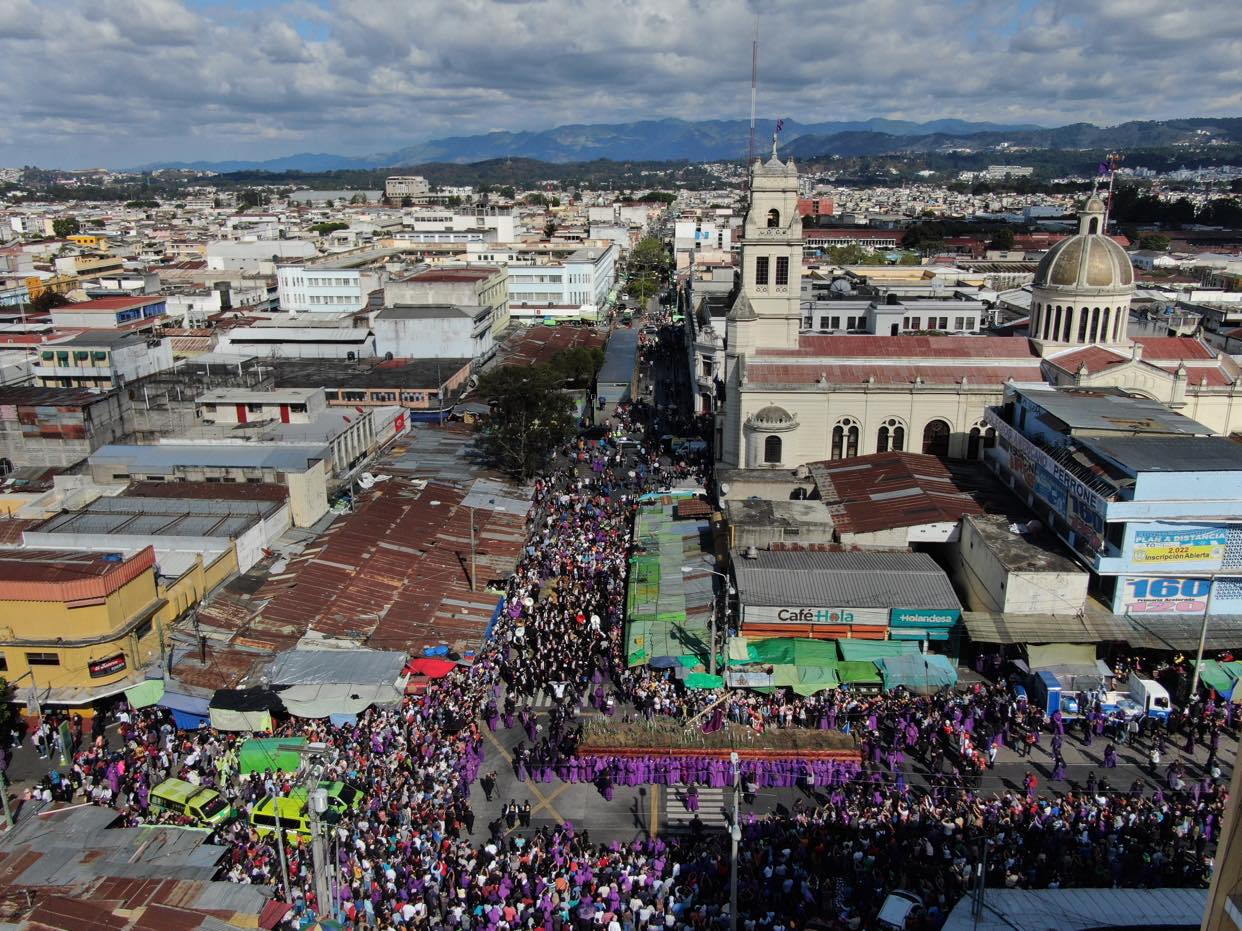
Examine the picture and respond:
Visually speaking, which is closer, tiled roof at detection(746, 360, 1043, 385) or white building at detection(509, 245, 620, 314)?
tiled roof at detection(746, 360, 1043, 385)

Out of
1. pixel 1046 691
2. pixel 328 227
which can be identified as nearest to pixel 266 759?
pixel 1046 691

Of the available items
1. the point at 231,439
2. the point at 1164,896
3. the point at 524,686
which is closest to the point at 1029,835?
the point at 1164,896

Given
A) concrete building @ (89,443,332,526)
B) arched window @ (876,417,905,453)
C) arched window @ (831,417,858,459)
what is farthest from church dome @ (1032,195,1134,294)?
concrete building @ (89,443,332,526)

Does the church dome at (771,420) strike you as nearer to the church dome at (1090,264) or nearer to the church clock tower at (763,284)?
the church clock tower at (763,284)

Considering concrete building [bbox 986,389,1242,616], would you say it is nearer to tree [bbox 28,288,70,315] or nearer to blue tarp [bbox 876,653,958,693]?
blue tarp [bbox 876,653,958,693]

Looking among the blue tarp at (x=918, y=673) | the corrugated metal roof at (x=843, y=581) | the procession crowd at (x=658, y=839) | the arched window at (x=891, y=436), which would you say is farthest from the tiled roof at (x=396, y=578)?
the arched window at (x=891, y=436)

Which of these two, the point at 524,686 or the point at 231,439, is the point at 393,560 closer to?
the point at 524,686
